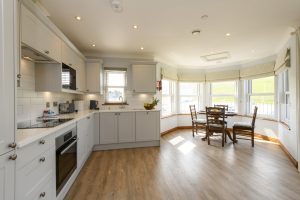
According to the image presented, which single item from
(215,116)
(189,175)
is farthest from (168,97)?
(189,175)

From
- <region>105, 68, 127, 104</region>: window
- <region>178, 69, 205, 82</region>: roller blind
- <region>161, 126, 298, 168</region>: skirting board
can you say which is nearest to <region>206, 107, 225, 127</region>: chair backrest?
<region>161, 126, 298, 168</region>: skirting board

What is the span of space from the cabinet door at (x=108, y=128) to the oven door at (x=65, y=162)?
134 centimetres

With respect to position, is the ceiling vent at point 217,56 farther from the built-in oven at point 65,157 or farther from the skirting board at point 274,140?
the built-in oven at point 65,157

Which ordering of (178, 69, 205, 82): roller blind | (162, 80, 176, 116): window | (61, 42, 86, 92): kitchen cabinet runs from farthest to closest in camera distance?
1. (178, 69, 205, 82): roller blind
2. (162, 80, 176, 116): window
3. (61, 42, 86, 92): kitchen cabinet

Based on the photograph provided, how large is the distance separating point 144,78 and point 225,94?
3.32m

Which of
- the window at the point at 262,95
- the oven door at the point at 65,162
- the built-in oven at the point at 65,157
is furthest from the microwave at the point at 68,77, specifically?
the window at the point at 262,95

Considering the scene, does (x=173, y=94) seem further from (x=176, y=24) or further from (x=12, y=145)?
(x=12, y=145)

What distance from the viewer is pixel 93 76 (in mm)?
4047

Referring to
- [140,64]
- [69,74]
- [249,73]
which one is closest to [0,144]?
[69,74]

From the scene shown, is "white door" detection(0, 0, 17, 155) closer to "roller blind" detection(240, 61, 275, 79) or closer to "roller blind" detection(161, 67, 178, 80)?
"roller blind" detection(161, 67, 178, 80)

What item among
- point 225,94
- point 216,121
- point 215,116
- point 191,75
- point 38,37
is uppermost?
point 191,75

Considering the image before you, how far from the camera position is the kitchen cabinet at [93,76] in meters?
4.04

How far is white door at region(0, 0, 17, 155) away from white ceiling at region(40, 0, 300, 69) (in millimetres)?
1349

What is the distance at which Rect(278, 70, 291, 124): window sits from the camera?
11.9ft
